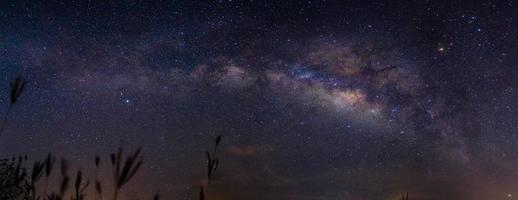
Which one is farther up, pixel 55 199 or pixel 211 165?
pixel 211 165

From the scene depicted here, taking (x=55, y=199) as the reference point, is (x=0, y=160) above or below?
above

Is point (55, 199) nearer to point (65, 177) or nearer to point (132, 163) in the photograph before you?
point (65, 177)

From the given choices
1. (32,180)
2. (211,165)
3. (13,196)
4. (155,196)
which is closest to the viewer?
(155,196)

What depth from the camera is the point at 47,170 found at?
13.6ft

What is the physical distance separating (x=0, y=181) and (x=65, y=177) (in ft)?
41.8

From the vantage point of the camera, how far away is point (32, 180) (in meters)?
4.59

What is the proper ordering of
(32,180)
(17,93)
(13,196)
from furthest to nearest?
(13,196), (32,180), (17,93)

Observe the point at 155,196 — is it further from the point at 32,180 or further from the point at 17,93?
the point at 32,180

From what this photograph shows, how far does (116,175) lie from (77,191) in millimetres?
1714

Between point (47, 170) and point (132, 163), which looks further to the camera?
point (47, 170)

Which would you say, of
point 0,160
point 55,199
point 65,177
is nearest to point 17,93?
point 65,177

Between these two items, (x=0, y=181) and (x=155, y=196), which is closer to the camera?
(x=155, y=196)

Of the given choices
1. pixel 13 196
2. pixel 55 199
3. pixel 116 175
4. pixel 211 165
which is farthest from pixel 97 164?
pixel 13 196

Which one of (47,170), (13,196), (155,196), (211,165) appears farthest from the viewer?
(13,196)
